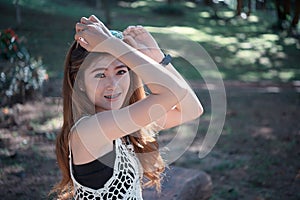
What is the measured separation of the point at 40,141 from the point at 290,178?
2382mm

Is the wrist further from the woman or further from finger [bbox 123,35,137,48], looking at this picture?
finger [bbox 123,35,137,48]

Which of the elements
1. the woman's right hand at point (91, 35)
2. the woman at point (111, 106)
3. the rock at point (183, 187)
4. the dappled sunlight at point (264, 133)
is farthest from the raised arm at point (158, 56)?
the dappled sunlight at point (264, 133)

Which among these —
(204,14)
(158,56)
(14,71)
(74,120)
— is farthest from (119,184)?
(204,14)

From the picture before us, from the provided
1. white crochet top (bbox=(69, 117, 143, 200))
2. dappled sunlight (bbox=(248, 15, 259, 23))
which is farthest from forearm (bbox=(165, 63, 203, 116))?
dappled sunlight (bbox=(248, 15, 259, 23))

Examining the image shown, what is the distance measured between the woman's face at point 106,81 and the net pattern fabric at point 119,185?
0.18 metres

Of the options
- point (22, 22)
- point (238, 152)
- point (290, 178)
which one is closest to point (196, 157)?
point (238, 152)

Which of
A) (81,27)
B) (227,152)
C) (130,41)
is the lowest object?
(227,152)

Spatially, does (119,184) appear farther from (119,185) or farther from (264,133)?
(264,133)

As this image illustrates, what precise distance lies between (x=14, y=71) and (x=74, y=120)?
3780 millimetres

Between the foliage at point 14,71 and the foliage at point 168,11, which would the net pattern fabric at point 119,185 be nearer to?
the foliage at point 14,71

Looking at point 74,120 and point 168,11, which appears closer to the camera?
point 74,120

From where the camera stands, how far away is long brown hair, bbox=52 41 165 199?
160 centimetres

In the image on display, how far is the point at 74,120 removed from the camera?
1.60 m

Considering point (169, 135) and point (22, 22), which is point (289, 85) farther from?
point (22, 22)
